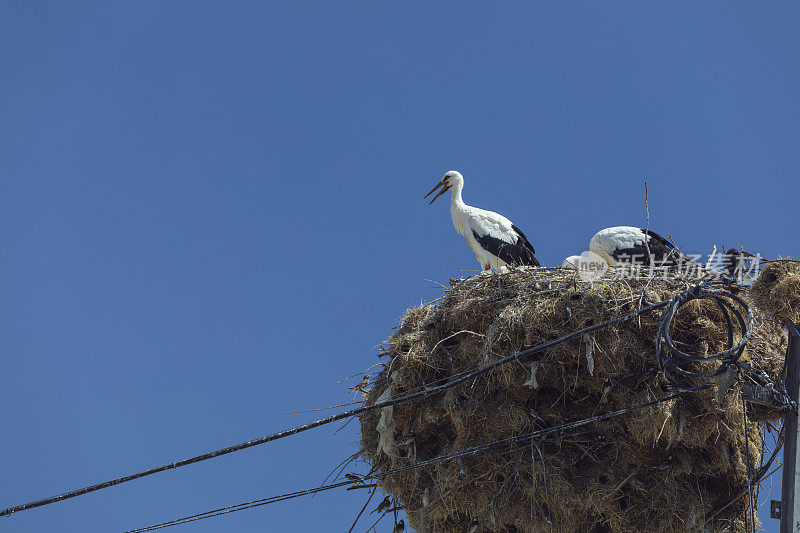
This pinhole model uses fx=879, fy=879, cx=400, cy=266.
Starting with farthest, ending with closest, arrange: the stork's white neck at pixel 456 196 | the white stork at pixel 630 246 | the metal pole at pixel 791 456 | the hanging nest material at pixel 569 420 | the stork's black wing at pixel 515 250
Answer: the stork's white neck at pixel 456 196
the stork's black wing at pixel 515 250
the white stork at pixel 630 246
the hanging nest material at pixel 569 420
the metal pole at pixel 791 456

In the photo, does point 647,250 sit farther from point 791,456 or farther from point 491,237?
point 791,456

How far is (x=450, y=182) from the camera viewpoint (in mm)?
14219

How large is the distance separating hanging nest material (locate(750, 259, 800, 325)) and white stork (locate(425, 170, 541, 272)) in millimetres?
5798

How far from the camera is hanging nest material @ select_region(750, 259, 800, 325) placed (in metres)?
5.91

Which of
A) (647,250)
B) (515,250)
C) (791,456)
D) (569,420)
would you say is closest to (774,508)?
(791,456)

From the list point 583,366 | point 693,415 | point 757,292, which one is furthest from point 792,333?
point 583,366

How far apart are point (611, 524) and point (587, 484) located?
389mm

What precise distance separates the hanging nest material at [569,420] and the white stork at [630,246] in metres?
2.31

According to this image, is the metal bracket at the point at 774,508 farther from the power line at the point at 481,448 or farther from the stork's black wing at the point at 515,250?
the stork's black wing at the point at 515,250

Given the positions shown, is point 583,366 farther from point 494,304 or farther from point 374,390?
point 374,390

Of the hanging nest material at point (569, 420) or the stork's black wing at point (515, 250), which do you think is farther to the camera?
the stork's black wing at point (515, 250)

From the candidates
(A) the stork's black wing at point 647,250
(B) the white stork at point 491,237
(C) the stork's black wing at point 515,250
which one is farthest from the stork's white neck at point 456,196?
(A) the stork's black wing at point 647,250

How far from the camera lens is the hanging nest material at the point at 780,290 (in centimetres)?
591

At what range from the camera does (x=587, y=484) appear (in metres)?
7.68
